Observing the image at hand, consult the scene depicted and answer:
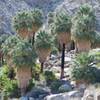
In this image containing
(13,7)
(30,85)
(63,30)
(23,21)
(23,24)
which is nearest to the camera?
(30,85)

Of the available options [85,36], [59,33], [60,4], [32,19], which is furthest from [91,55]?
[60,4]

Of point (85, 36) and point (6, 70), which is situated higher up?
point (85, 36)

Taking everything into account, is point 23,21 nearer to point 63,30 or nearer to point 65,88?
point 63,30

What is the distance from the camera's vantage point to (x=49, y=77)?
6819cm

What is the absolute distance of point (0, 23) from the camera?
384ft

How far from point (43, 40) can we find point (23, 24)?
Result: 640cm

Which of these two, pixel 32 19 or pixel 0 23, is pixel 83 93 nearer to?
pixel 32 19

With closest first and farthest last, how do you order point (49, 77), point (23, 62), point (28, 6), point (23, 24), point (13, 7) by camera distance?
point (23, 62) → point (49, 77) → point (23, 24) → point (13, 7) → point (28, 6)

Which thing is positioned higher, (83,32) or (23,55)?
(83,32)

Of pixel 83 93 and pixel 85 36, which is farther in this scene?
pixel 85 36

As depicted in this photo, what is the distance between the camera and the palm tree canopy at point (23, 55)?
6494 centimetres

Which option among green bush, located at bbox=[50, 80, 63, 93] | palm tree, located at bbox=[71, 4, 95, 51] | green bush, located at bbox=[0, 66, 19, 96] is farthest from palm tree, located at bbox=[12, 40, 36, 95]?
palm tree, located at bbox=[71, 4, 95, 51]

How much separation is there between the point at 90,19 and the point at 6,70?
14.2 metres

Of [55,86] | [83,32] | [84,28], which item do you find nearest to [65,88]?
[55,86]
